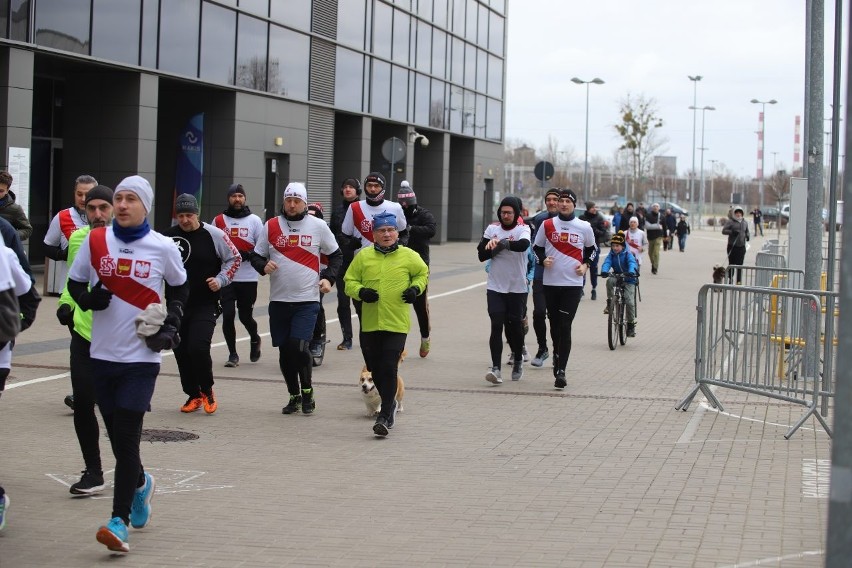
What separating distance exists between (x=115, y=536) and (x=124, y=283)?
4.17 ft

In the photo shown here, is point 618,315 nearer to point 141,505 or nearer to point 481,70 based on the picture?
point 141,505

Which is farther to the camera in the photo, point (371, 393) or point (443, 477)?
point (371, 393)

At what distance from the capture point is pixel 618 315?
52.2 feet

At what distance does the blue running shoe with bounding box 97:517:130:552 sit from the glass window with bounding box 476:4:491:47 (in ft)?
133

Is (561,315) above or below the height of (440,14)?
below

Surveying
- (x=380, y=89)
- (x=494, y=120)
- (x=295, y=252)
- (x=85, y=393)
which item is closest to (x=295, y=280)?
(x=295, y=252)

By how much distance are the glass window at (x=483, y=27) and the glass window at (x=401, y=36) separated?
25.4 feet

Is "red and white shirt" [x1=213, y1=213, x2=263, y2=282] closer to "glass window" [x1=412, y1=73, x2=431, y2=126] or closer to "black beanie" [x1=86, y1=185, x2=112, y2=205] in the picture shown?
A: "black beanie" [x1=86, y1=185, x2=112, y2=205]

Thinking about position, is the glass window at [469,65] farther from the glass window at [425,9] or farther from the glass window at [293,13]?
the glass window at [293,13]

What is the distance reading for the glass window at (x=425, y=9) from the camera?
127 ft

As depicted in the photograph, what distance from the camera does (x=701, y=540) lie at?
256 inches

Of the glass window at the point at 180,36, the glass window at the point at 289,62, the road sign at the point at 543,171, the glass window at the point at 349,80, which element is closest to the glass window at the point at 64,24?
the glass window at the point at 180,36

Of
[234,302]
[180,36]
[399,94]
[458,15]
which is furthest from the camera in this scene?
[458,15]

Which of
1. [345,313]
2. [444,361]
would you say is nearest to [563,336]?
[444,361]
